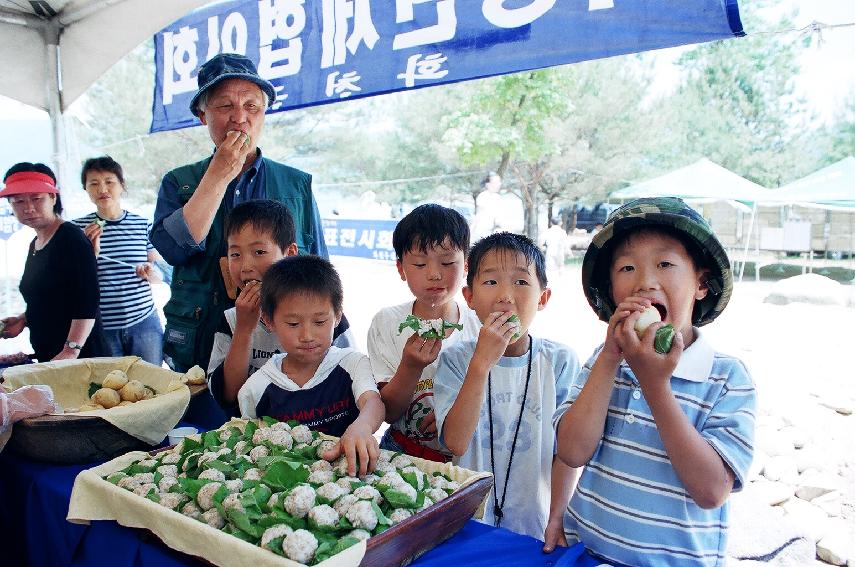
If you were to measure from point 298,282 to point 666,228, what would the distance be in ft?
3.23

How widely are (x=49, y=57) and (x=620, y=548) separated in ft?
18.5

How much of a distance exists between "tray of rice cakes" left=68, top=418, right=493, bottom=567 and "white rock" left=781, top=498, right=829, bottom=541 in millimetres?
2982

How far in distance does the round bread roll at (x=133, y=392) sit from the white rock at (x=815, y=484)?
4.04 m

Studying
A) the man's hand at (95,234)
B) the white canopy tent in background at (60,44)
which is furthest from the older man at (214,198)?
the white canopy tent in background at (60,44)

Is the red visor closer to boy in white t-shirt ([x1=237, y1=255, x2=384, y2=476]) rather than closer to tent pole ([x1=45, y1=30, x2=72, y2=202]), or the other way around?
boy in white t-shirt ([x1=237, y1=255, x2=384, y2=476])

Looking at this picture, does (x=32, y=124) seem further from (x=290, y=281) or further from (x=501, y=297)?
(x=501, y=297)

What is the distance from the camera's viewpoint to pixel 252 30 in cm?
379

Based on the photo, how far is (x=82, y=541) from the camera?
152 centimetres

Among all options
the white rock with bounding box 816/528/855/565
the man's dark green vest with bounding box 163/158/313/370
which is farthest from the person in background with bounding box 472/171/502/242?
the man's dark green vest with bounding box 163/158/313/370

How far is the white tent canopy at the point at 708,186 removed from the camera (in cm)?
1426

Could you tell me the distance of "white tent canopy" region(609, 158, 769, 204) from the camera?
14.3 m

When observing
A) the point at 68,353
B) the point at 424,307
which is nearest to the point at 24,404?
the point at 424,307

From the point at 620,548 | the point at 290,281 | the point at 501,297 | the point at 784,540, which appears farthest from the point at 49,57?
the point at 784,540

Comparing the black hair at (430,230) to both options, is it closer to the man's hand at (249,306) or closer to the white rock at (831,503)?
the man's hand at (249,306)
